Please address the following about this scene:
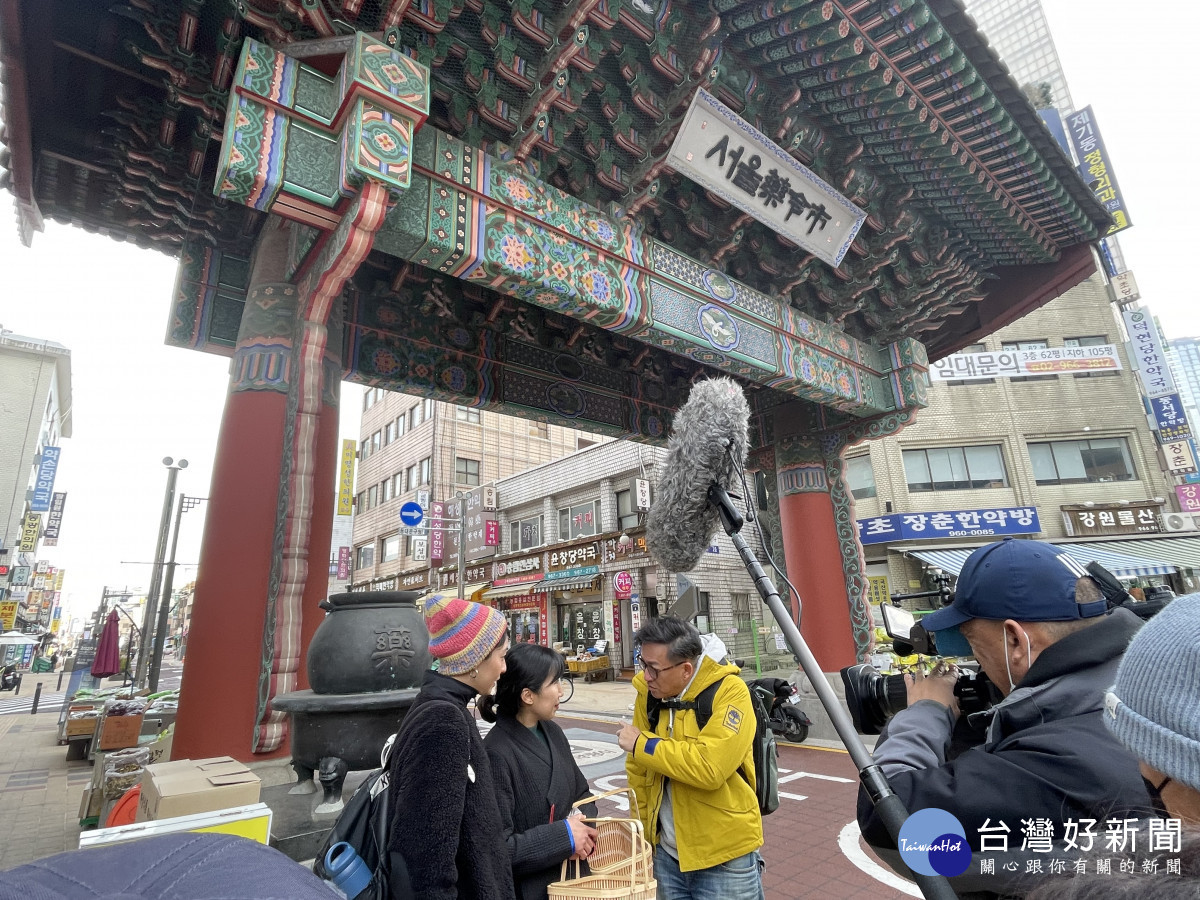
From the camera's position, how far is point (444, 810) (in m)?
1.81

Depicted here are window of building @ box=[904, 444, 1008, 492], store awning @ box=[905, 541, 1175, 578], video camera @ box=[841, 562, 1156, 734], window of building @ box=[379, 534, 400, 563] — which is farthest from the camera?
window of building @ box=[379, 534, 400, 563]

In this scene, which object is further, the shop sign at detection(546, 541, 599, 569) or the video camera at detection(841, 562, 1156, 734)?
the shop sign at detection(546, 541, 599, 569)

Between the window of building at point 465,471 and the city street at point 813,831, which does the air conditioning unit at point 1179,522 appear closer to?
the city street at point 813,831

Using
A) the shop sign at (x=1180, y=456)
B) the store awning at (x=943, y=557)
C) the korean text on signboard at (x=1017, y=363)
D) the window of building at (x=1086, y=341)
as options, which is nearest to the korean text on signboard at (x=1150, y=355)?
the shop sign at (x=1180, y=456)

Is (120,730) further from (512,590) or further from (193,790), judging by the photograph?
(512,590)

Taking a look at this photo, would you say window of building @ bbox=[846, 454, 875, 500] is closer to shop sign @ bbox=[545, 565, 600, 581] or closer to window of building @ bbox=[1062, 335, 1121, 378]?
window of building @ bbox=[1062, 335, 1121, 378]

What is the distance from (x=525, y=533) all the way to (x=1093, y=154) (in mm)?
22137

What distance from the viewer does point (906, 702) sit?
71.3 inches

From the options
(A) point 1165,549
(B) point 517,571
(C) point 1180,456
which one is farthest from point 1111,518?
(B) point 517,571

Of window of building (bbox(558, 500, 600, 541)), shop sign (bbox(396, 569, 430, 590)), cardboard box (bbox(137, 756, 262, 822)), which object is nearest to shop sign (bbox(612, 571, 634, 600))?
window of building (bbox(558, 500, 600, 541))

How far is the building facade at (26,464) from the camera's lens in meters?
29.2

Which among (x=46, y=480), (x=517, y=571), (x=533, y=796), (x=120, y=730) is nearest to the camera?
(x=533, y=796)

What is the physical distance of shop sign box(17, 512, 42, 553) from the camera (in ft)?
97.9

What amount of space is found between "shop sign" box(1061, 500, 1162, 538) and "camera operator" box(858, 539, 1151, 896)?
865 inches
